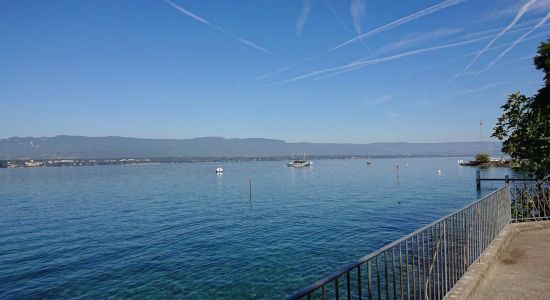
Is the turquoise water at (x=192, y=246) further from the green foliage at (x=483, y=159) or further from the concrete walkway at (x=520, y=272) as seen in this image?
A: the green foliage at (x=483, y=159)

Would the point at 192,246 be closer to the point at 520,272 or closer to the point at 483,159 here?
the point at 520,272

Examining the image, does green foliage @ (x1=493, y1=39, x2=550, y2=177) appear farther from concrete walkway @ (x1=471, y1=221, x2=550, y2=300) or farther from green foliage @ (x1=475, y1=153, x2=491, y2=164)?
green foliage @ (x1=475, y1=153, x2=491, y2=164)

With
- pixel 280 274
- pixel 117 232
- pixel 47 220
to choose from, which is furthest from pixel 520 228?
Answer: pixel 47 220

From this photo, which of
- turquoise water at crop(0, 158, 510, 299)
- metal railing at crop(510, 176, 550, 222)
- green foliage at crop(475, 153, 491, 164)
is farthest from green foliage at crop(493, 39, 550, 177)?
green foliage at crop(475, 153, 491, 164)

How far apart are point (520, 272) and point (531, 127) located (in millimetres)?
16133

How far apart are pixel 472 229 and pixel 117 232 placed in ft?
90.8

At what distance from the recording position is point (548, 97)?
21.3 metres

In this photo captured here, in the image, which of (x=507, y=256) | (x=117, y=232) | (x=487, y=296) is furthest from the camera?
(x=117, y=232)

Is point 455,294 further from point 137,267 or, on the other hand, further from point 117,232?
point 117,232

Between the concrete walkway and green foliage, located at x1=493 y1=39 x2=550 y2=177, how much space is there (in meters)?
11.7

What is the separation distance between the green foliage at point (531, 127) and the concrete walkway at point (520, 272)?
1170cm

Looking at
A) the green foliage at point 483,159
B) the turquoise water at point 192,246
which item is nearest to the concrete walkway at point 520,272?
the turquoise water at point 192,246

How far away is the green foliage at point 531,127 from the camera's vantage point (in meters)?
19.9

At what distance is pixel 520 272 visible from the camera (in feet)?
25.2
